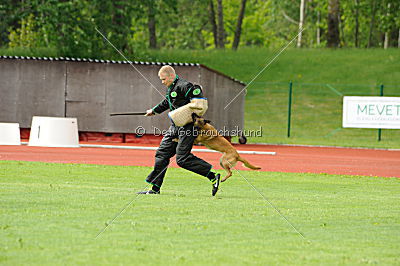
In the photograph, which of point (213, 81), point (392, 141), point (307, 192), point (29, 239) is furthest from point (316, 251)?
point (392, 141)

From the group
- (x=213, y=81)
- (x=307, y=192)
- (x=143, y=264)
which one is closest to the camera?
(x=143, y=264)

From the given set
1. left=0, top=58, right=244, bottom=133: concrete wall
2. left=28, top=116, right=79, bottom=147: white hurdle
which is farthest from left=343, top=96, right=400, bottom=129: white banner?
left=28, top=116, right=79, bottom=147: white hurdle

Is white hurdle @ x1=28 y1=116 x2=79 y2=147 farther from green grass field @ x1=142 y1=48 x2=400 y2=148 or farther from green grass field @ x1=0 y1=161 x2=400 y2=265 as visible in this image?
green grass field @ x1=142 y1=48 x2=400 y2=148

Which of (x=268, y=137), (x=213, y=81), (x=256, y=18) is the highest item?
(x=256, y=18)

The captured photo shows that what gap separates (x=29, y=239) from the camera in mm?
7770

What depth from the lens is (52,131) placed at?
24.4 m

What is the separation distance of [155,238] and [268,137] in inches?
1127

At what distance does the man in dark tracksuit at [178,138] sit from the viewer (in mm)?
12070

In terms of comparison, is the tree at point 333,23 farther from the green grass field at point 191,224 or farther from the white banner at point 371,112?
the green grass field at point 191,224

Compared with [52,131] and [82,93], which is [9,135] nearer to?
[52,131]

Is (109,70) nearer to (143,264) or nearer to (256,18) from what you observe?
(143,264)

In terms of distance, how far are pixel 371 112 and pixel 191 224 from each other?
23.8 m

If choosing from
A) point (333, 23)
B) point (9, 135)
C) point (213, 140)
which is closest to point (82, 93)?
point (9, 135)

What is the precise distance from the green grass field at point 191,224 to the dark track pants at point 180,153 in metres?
0.39
